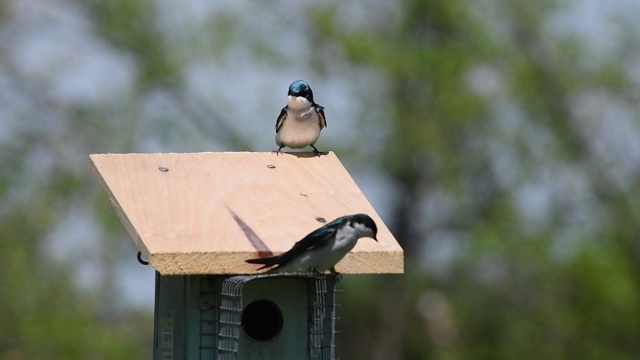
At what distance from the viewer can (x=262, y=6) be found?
14.8 m

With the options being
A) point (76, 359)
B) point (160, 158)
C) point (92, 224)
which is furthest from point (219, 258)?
point (92, 224)

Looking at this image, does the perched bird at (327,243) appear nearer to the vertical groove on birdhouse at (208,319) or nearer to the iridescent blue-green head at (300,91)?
the vertical groove on birdhouse at (208,319)

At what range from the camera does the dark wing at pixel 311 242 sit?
3662 mm

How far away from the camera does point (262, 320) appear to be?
4.02m

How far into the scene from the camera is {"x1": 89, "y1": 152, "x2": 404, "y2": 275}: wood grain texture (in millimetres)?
3738

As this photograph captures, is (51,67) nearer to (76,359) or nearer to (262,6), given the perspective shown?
(262,6)

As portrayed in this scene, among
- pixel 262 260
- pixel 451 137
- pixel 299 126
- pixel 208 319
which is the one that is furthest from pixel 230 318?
pixel 451 137

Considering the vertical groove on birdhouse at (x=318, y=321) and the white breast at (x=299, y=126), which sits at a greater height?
the white breast at (x=299, y=126)

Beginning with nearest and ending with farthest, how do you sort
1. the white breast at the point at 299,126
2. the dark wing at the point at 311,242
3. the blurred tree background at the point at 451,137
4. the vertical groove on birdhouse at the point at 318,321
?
the dark wing at the point at 311,242 → the vertical groove on birdhouse at the point at 318,321 → the white breast at the point at 299,126 → the blurred tree background at the point at 451,137

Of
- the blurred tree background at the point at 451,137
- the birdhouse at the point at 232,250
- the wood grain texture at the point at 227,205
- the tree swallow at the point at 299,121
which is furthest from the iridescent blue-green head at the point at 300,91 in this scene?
the blurred tree background at the point at 451,137

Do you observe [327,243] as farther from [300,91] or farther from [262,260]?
[300,91]

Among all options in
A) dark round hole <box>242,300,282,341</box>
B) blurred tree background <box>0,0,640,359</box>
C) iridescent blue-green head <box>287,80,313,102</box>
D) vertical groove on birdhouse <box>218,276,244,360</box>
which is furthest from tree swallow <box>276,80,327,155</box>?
blurred tree background <box>0,0,640,359</box>

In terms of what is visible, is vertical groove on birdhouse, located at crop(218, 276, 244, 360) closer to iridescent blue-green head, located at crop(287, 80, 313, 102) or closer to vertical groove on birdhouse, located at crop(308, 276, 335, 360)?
vertical groove on birdhouse, located at crop(308, 276, 335, 360)

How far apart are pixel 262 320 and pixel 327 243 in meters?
0.47
